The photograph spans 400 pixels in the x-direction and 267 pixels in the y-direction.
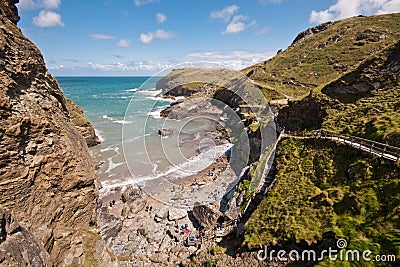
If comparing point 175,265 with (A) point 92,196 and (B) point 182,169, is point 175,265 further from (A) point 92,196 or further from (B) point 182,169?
(B) point 182,169

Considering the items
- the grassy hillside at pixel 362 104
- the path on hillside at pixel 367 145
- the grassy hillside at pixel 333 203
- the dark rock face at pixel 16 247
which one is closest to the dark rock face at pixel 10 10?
the dark rock face at pixel 16 247

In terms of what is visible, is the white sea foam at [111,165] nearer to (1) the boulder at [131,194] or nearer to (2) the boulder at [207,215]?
(1) the boulder at [131,194]

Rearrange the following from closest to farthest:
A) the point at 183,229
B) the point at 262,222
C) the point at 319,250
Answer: the point at 319,250 → the point at 262,222 → the point at 183,229

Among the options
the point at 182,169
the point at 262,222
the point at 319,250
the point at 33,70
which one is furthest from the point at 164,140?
the point at 319,250

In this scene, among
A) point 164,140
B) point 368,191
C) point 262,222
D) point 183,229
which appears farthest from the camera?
point 164,140

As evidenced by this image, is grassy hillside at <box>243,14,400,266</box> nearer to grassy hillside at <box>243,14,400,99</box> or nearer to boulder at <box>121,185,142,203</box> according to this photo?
boulder at <box>121,185,142,203</box>

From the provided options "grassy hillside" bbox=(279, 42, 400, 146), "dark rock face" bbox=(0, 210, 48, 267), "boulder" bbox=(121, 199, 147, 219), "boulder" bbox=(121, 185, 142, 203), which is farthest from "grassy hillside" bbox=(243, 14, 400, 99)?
"dark rock face" bbox=(0, 210, 48, 267)
